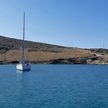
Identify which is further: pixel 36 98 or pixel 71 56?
pixel 71 56

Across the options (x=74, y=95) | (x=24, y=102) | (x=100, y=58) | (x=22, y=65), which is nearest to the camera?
(x=24, y=102)

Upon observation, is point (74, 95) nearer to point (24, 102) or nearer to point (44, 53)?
point (24, 102)

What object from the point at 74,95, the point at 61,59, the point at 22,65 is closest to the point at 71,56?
the point at 61,59

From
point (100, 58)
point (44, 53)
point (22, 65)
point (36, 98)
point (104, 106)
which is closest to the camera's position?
point (104, 106)

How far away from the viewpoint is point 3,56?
162 meters

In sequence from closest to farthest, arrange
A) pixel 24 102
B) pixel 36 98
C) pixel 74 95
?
pixel 24 102, pixel 36 98, pixel 74 95

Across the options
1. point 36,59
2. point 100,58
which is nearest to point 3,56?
point 36,59

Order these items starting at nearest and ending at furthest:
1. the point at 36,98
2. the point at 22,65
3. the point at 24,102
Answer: the point at 24,102, the point at 36,98, the point at 22,65

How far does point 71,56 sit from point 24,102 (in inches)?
4996

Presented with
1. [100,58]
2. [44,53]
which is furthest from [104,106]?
[44,53]

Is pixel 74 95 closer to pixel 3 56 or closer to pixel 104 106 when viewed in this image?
pixel 104 106

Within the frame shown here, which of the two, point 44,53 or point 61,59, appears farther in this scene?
point 44,53

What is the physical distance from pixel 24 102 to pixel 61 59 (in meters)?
122

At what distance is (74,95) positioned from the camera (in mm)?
40406
